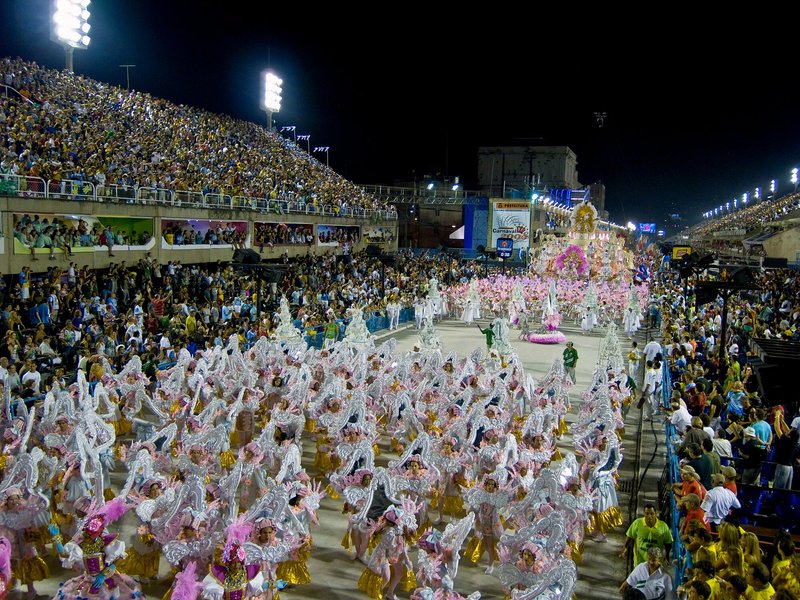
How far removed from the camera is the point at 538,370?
19.3 m

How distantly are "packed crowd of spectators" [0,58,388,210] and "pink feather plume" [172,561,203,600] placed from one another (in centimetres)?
1656

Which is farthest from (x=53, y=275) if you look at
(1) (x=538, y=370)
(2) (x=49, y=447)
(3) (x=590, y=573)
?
(3) (x=590, y=573)

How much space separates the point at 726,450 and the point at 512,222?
3959 cm

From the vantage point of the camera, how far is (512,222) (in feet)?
158

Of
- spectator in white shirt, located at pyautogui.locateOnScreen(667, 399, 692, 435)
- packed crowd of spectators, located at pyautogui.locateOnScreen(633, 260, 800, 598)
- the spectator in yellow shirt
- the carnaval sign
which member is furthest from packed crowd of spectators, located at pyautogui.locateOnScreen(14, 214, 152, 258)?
the carnaval sign

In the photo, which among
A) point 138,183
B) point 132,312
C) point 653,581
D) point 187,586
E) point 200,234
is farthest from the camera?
point 200,234

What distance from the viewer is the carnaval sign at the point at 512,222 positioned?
48.0 m

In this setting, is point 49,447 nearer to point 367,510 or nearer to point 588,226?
point 367,510

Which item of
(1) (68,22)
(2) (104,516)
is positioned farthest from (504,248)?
(2) (104,516)

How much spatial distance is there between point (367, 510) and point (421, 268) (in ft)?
108

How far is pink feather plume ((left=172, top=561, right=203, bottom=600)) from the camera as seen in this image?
6215 mm

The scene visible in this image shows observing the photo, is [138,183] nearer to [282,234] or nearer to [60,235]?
[60,235]

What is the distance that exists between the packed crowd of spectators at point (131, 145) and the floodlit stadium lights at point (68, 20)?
7.07ft

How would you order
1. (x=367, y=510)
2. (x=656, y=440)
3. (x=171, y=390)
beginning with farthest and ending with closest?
(x=656, y=440) → (x=171, y=390) → (x=367, y=510)
